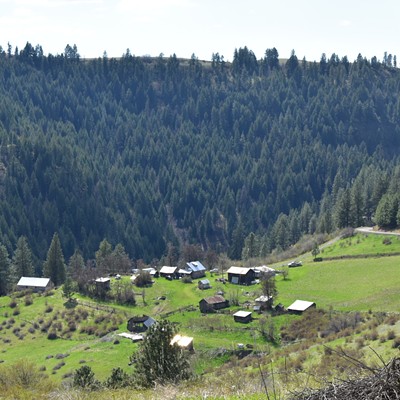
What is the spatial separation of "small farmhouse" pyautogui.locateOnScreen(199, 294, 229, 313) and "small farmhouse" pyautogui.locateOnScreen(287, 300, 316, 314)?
10.8 m

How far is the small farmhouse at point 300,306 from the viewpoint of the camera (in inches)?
2849

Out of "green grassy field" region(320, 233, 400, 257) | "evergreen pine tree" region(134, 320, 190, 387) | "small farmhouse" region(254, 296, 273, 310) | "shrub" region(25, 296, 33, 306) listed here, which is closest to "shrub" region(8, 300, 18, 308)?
"shrub" region(25, 296, 33, 306)

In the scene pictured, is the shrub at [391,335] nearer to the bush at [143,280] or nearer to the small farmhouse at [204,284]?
the small farmhouse at [204,284]

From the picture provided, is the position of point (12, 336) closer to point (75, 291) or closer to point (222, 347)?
point (75, 291)

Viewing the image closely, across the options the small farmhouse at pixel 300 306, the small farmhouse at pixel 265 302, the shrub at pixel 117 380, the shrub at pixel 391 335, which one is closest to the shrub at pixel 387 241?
the small farmhouse at pixel 300 306

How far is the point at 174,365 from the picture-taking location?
109ft

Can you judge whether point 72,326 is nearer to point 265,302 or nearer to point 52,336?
point 52,336

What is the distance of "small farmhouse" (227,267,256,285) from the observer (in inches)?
3649

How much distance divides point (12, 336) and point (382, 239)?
63.2 meters

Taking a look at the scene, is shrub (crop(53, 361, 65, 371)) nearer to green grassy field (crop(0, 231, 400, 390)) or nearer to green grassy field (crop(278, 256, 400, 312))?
green grassy field (crop(0, 231, 400, 390))

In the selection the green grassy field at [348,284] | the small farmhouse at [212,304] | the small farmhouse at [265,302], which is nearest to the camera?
the green grassy field at [348,284]

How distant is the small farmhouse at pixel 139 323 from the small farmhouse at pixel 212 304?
8868mm

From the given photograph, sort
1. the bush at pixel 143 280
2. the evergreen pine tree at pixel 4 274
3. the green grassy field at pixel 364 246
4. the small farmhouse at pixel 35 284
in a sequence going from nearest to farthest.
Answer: the green grassy field at pixel 364 246, the bush at pixel 143 280, the small farmhouse at pixel 35 284, the evergreen pine tree at pixel 4 274

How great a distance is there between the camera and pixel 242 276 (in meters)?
93.1
